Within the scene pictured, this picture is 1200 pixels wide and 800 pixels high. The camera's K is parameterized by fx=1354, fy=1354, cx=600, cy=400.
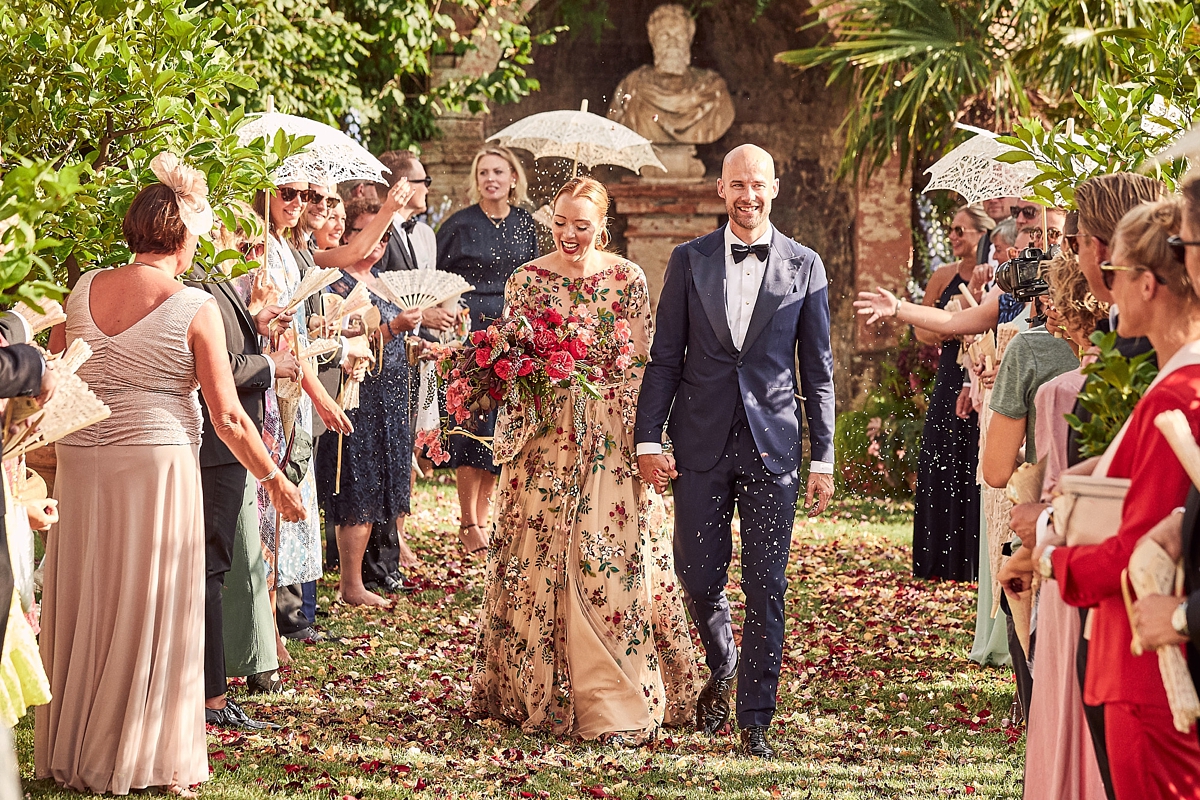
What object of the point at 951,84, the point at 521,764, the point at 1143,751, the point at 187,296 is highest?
the point at 951,84

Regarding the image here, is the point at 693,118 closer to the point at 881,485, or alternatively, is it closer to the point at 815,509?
the point at 881,485

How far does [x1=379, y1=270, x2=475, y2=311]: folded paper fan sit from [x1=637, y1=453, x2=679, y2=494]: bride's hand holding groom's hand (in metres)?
2.72

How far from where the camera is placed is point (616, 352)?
5.23m

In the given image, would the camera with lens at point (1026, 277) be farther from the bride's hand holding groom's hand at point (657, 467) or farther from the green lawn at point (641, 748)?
the green lawn at point (641, 748)

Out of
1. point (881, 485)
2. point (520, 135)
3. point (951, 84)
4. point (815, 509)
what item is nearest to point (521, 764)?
point (815, 509)

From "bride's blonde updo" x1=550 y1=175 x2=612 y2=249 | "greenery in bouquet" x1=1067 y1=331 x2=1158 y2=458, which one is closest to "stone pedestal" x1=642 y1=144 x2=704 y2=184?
"bride's blonde updo" x1=550 y1=175 x2=612 y2=249

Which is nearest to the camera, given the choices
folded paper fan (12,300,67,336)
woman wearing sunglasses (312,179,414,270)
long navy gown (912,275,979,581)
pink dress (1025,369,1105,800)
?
pink dress (1025,369,1105,800)

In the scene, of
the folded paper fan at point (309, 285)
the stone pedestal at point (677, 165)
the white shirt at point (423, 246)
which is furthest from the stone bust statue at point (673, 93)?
the folded paper fan at point (309, 285)

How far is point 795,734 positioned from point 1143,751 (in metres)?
2.72

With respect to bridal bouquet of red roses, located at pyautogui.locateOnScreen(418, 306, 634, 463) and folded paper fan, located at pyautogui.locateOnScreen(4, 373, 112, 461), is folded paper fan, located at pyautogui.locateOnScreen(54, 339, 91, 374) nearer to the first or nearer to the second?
folded paper fan, located at pyautogui.locateOnScreen(4, 373, 112, 461)

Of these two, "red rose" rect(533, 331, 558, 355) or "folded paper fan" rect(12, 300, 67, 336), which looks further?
"red rose" rect(533, 331, 558, 355)

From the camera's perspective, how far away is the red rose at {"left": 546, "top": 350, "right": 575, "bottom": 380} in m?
5.06

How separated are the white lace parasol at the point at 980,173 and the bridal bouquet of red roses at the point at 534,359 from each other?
85.4 inches

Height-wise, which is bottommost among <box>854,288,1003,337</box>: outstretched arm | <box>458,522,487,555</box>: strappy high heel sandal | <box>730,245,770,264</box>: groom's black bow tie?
<box>458,522,487,555</box>: strappy high heel sandal
